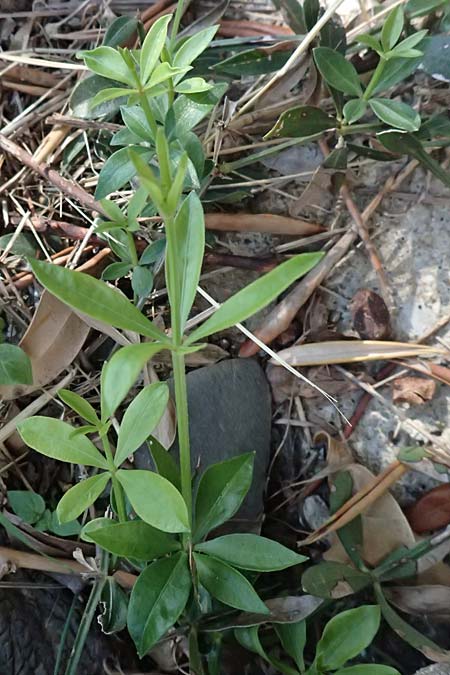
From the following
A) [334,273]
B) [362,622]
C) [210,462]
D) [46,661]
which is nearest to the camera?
[362,622]

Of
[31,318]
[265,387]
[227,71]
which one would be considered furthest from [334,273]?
Result: [31,318]

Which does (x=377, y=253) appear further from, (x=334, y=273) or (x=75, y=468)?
(x=75, y=468)

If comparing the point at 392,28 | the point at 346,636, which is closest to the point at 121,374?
the point at 346,636

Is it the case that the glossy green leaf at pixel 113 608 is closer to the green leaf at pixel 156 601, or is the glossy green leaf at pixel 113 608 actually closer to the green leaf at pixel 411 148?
the green leaf at pixel 156 601

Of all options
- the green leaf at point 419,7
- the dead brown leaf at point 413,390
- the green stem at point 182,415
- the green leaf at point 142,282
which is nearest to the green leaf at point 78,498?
the green stem at point 182,415

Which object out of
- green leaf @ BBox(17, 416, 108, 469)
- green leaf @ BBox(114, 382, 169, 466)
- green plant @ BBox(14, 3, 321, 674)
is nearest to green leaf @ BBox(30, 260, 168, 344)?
green plant @ BBox(14, 3, 321, 674)

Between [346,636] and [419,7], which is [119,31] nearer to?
[419,7]
